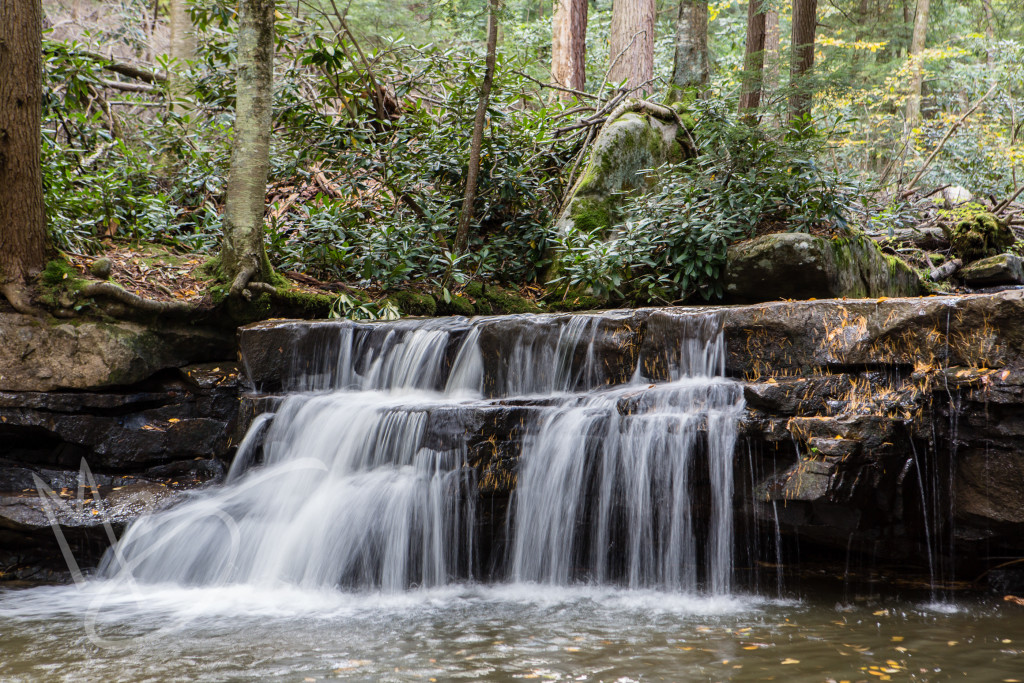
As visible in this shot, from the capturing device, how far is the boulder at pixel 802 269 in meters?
6.41

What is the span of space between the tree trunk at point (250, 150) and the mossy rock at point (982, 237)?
7.62 metres

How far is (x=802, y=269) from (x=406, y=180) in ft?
15.0

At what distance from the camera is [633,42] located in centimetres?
1092

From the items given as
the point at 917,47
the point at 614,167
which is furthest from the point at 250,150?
the point at 917,47

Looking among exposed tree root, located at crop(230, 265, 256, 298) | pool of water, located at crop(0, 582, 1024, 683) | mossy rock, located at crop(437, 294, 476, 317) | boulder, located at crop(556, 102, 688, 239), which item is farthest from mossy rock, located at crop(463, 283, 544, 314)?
pool of water, located at crop(0, 582, 1024, 683)

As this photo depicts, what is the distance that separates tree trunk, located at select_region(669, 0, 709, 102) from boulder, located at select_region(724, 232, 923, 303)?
3.34 m

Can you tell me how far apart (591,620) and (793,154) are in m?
5.45

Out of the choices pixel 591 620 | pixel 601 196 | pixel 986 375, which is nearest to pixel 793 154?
pixel 601 196

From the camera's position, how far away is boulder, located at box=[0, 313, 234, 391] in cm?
555

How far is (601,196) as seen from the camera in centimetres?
845

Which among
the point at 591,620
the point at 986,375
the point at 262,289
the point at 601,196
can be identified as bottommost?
the point at 591,620

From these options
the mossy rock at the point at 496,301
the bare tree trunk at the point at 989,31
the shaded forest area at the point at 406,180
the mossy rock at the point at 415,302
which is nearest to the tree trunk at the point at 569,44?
the shaded forest area at the point at 406,180

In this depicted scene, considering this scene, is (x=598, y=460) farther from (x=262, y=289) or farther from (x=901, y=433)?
(x=262, y=289)

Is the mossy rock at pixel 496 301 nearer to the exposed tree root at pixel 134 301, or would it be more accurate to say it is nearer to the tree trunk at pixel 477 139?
the tree trunk at pixel 477 139
